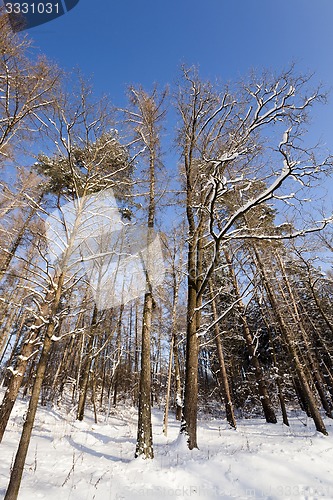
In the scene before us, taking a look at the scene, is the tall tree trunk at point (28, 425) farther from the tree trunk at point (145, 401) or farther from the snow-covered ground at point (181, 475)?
the tree trunk at point (145, 401)

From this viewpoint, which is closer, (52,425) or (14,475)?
(14,475)

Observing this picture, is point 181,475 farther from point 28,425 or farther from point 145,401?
point 28,425

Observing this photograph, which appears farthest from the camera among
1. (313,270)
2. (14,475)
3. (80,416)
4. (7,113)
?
(80,416)

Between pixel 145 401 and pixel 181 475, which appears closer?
pixel 181 475

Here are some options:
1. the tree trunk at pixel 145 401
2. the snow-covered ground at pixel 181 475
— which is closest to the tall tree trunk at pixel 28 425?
the snow-covered ground at pixel 181 475

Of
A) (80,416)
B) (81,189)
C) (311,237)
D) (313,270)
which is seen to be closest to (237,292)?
(313,270)

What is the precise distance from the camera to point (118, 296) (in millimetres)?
16562

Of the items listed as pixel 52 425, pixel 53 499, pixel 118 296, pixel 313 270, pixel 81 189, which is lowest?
pixel 53 499

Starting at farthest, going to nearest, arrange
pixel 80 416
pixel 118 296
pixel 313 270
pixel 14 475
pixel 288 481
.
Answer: pixel 118 296 → pixel 80 416 → pixel 313 270 → pixel 288 481 → pixel 14 475

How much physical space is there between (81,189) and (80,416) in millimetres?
11409

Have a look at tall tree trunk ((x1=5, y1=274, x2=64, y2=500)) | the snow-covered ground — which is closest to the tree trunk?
the snow-covered ground

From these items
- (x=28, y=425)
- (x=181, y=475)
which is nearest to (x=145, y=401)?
(x=181, y=475)

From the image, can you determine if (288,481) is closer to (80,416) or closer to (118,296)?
(80,416)

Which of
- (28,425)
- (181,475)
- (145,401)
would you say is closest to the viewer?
(28,425)
